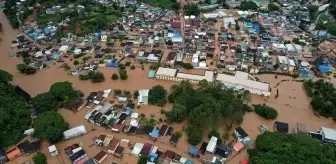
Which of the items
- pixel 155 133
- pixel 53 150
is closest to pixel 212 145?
pixel 155 133

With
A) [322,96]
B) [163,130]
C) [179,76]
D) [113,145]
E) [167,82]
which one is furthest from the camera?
[167,82]

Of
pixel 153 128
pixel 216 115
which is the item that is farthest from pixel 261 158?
pixel 153 128

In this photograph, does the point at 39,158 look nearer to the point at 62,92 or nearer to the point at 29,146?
the point at 29,146

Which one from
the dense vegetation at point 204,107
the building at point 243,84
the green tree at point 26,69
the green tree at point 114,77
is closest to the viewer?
the dense vegetation at point 204,107

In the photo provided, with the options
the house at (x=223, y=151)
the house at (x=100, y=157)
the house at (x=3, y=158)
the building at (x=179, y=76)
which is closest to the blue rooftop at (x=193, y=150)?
the house at (x=223, y=151)

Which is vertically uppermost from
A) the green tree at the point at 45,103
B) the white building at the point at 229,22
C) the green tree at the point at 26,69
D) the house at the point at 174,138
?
the white building at the point at 229,22

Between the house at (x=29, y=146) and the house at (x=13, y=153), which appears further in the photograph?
the house at (x=29, y=146)

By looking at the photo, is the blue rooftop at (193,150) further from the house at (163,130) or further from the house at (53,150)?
the house at (53,150)
